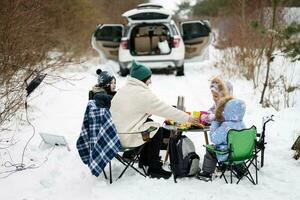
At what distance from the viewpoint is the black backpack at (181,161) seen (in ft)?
16.2

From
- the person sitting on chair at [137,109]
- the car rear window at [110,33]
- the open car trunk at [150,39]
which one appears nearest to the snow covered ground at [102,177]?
the person sitting on chair at [137,109]

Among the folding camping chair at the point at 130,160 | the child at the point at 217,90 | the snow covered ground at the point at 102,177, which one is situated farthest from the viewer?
the child at the point at 217,90

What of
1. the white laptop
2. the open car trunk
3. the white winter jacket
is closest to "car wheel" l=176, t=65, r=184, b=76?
the open car trunk

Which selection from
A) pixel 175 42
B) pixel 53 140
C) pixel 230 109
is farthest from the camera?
pixel 175 42

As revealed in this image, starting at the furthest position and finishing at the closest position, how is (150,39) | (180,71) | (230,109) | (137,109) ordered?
(150,39), (180,71), (137,109), (230,109)

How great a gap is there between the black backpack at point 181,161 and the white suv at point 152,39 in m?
7.18

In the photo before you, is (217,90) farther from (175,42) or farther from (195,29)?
(195,29)

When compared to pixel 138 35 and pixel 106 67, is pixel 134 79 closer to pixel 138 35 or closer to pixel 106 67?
pixel 138 35

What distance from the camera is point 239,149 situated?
4668 millimetres

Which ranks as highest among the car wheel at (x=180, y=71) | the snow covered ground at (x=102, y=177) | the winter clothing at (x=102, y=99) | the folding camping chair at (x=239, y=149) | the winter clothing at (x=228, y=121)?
the winter clothing at (x=102, y=99)

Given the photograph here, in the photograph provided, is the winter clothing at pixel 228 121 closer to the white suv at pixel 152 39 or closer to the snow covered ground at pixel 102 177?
the snow covered ground at pixel 102 177

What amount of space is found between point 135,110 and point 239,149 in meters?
1.23

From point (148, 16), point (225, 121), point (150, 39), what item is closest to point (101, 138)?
point (225, 121)

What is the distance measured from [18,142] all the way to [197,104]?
399 centimetres
